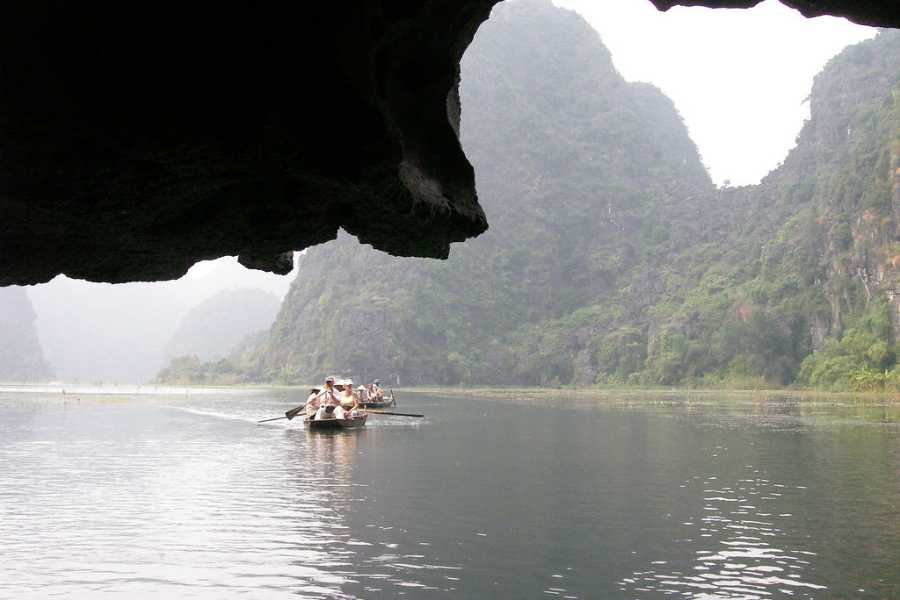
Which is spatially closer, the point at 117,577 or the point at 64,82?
the point at 64,82

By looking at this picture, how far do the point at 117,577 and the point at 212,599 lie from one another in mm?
1650

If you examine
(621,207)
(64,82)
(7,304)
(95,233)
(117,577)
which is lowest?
(117,577)

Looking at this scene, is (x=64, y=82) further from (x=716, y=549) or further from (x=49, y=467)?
(x=49, y=467)

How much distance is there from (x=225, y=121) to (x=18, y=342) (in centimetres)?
18080

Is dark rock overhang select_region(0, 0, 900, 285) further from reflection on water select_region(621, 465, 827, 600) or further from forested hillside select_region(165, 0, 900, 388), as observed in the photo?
forested hillside select_region(165, 0, 900, 388)

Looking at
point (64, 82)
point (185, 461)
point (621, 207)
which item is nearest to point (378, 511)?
point (185, 461)

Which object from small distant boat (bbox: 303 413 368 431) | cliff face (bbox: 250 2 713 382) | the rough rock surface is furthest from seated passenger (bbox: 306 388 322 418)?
cliff face (bbox: 250 2 713 382)

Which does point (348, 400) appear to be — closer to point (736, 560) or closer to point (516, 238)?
point (736, 560)

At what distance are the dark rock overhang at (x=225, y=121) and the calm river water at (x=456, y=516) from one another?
19.5ft

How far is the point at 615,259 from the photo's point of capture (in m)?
114

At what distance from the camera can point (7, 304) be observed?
166 m

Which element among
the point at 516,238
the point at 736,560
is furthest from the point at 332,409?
the point at 516,238

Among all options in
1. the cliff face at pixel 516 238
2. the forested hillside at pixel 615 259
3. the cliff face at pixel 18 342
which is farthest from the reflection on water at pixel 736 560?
the cliff face at pixel 18 342

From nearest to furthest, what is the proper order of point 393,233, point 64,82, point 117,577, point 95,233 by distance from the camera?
point 64,82, point 95,233, point 393,233, point 117,577
